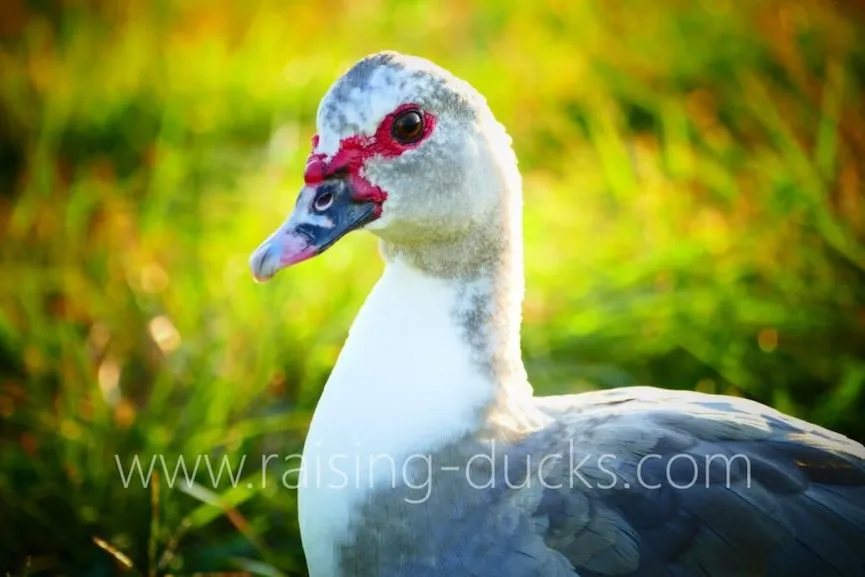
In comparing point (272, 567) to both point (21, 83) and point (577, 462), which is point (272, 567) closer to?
point (577, 462)

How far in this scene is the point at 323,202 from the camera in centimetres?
200

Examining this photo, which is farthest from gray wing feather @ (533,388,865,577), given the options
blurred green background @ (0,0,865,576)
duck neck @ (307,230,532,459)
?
blurred green background @ (0,0,865,576)

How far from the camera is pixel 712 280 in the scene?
→ 3348 millimetres

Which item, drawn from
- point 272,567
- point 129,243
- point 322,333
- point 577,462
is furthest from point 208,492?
point 129,243

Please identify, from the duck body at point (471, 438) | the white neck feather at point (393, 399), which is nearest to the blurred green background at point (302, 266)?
the white neck feather at point (393, 399)

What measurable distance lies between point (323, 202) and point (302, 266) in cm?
169

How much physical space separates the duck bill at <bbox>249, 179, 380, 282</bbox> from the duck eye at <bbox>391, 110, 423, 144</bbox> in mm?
139

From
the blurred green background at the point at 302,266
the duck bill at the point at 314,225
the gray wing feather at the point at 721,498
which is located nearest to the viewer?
the gray wing feather at the point at 721,498

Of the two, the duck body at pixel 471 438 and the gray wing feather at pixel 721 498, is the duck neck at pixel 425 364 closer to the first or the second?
the duck body at pixel 471 438

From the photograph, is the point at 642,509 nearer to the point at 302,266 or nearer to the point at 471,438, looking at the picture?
the point at 471,438

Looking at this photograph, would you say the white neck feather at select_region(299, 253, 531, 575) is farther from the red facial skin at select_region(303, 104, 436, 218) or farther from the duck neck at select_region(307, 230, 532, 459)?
the red facial skin at select_region(303, 104, 436, 218)

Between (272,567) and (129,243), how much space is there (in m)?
1.73

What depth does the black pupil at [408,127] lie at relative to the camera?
77.4 inches

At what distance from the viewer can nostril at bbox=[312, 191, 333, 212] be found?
1.99m
